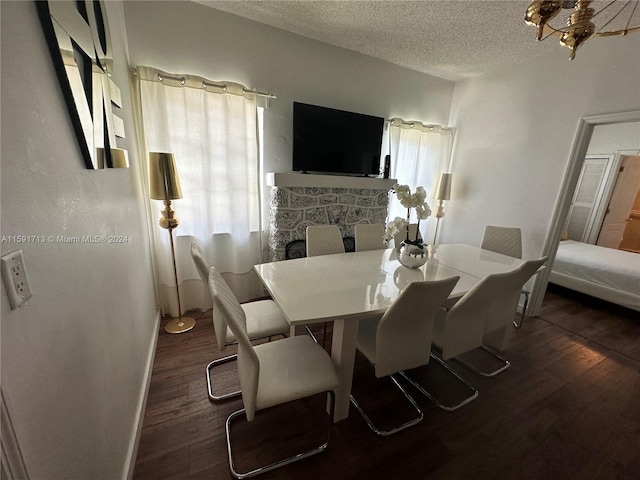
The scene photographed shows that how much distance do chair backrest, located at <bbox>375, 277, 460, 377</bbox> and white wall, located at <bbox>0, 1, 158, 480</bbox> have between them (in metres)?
1.15

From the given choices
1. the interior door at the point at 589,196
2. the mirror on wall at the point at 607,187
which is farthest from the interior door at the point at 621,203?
the interior door at the point at 589,196

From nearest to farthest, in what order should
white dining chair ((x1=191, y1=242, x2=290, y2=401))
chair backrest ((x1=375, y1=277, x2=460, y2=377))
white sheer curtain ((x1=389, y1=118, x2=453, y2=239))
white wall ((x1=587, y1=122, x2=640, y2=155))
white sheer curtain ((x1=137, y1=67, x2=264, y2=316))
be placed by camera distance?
chair backrest ((x1=375, y1=277, x2=460, y2=377))
white dining chair ((x1=191, y1=242, x2=290, y2=401))
white sheer curtain ((x1=137, y1=67, x2=264, y2=316))
white sheer curtain ((x1=389, y1=118, x2=453, y2=239))
white wall ((x1=587, y1=122, x2=640, y2=155))

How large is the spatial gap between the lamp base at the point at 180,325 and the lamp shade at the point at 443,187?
336 cm

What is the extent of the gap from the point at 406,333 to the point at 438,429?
2.20ft

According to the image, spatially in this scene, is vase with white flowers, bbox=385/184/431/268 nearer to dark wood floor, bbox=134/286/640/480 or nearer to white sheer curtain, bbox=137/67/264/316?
dark wood floor, bbox=134/286/640/480

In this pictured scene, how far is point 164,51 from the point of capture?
7.26 feet

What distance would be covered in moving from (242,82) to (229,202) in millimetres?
1184

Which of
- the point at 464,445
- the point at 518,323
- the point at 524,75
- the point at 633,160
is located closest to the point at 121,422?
the point at 464,445

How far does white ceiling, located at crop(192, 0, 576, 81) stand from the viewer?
2.12 meters

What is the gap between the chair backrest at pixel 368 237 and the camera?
2.52 meters

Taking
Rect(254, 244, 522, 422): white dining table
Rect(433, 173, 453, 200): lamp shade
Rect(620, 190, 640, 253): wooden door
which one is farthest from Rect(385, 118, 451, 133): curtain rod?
Rect(620, 190, 640, 253): wooden door

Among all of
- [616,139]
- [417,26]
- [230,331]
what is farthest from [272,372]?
[616,139]

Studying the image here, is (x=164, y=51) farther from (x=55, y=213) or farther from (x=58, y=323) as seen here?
(x=58, y=323)

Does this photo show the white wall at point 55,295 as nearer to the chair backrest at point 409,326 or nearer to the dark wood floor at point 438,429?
the dark wood floor at point 438,429
